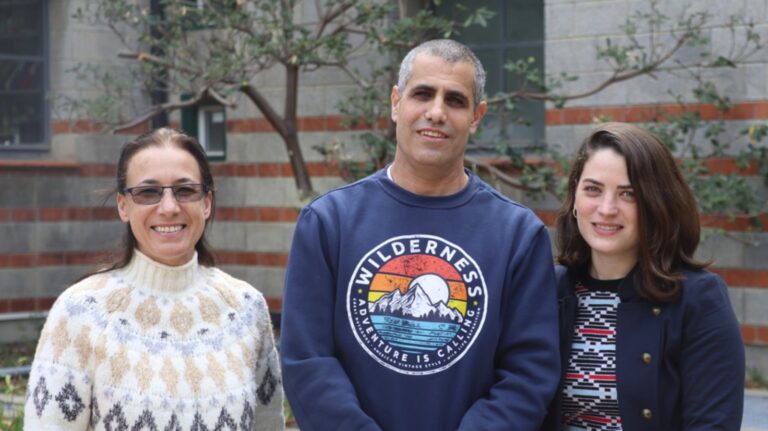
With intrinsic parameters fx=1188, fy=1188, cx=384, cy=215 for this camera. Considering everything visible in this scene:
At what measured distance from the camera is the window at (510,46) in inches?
411

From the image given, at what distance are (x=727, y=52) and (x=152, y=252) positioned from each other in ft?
21.8

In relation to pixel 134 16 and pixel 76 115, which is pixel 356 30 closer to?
pixel 134 16

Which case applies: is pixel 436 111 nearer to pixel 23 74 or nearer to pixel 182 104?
pixel 182 104

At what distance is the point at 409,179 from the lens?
144 inches

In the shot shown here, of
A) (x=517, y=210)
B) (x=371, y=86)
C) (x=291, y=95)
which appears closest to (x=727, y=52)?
(x=371, y=86)

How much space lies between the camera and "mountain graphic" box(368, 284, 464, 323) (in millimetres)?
3490

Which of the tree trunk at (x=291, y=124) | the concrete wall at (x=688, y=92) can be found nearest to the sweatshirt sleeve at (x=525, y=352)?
the concrete wall at (x=688, y=92)

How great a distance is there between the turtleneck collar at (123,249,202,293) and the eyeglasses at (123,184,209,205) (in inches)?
6.6

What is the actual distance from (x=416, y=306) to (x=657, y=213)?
0.77m

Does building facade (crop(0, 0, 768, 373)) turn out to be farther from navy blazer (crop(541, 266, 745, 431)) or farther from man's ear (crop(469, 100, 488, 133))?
navy blazer (crop(541, 266, 745, 431))

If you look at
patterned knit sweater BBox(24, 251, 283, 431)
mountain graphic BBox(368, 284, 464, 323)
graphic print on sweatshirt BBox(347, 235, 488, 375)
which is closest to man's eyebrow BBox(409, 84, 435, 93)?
graphic print on sweatshirt BBox(347, 235, 488, 375)

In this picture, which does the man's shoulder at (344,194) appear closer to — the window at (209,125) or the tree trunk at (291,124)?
the tree trunk at (291,124)

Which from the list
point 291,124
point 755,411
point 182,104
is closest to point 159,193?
point 755,411

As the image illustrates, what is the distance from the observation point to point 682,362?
3504 mm
